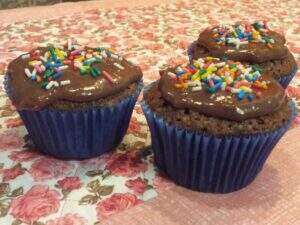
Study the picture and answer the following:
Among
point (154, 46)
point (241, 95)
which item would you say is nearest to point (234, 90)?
point (241, 95)

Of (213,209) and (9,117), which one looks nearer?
(213,209)

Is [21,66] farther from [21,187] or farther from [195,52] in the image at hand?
[195,52]

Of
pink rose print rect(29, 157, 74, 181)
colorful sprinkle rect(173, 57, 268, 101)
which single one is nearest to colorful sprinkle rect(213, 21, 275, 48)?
colorful sprinkle rect(173, 57, 268, 101)

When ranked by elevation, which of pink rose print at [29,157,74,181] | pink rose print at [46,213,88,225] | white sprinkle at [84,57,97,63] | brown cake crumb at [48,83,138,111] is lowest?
pink rose print at [29,157,74,181]

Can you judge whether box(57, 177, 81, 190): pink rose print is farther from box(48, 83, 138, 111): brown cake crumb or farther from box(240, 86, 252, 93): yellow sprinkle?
box(240, 86, 252, 93): yellow sprinkle

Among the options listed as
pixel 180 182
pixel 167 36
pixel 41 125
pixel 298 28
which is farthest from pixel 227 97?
pixel 298 28

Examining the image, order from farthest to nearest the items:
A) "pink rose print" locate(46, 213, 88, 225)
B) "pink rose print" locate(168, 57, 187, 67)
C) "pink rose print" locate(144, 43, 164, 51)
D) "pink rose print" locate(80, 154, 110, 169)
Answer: "pink rose print" locate(144, 43, 164, 51)
"pink rose print" locate(168, 57, 187, 67)
"pink rose print" locate(80, 154, 110, 169)
"pink rose print" locate(46, 213, 88, 225)
